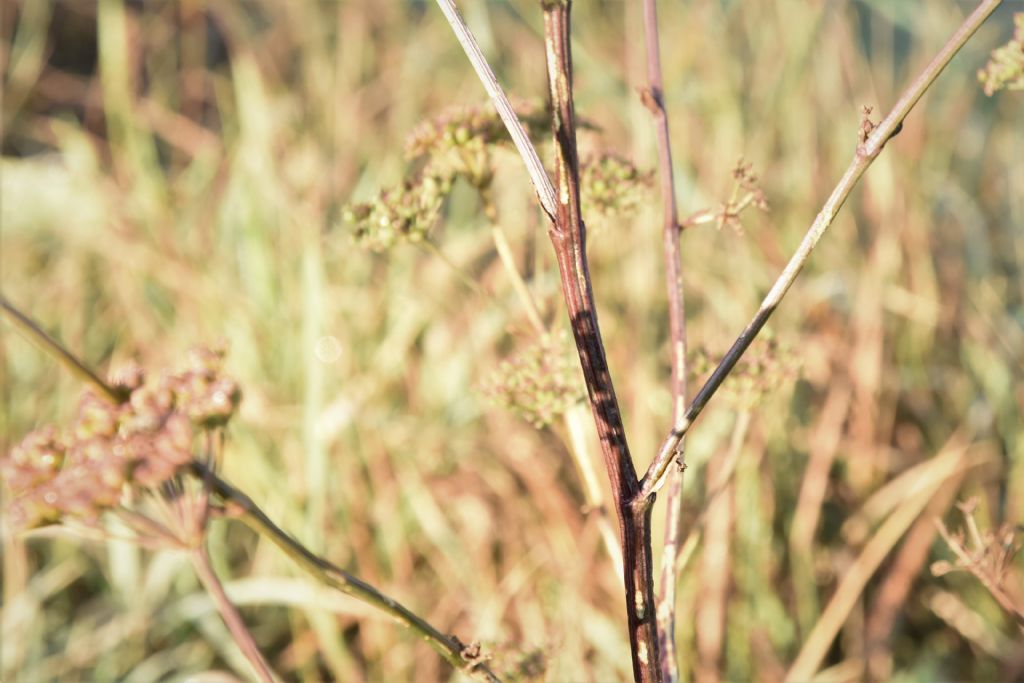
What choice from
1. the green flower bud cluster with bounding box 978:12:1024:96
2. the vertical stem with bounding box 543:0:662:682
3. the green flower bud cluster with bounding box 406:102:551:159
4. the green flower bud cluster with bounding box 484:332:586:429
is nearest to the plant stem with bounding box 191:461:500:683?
the vertical stem with bounding box 543:0:662:682

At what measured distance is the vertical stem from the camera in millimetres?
601

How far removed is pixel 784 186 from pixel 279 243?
1.21 metres

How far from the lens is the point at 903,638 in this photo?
5.73ft

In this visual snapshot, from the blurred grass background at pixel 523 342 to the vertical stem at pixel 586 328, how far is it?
679mm

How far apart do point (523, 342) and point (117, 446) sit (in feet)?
2.45

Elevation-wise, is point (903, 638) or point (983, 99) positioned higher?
point (983, 99)

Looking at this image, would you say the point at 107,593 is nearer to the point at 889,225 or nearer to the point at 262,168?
the point at 262,168

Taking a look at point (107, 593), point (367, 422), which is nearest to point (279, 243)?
point (367, 422)

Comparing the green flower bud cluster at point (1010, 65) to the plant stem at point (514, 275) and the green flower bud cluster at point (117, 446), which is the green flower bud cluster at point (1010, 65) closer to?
the plant stem at point (514, 275)

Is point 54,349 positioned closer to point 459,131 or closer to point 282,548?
point 282,548

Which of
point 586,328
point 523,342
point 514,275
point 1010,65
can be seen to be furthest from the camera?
point 523,342

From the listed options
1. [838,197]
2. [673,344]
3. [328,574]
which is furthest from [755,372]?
[328,574]

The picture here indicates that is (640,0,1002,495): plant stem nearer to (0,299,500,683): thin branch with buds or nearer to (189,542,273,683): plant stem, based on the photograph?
(0,299,500,683): thin branch with buds

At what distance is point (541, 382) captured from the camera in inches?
32.1
